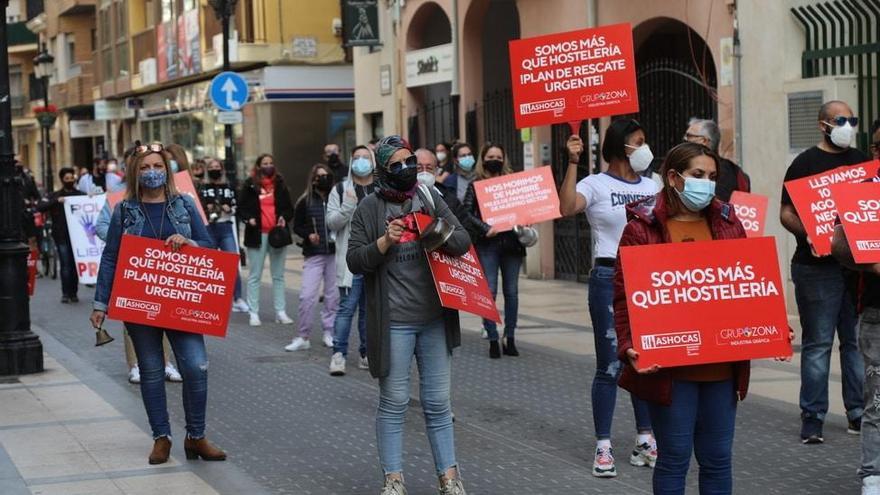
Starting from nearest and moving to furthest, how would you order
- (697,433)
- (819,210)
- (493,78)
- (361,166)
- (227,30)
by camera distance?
(697,433) → (819,210) → (361,166) → (493,78) → (227,30)

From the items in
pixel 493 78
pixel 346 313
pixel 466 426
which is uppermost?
pixel 493 78

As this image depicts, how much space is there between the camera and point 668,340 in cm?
569

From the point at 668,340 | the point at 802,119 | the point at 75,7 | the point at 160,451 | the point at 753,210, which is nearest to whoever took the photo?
the point at 668,340

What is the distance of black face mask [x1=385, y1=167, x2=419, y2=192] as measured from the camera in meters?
7.20

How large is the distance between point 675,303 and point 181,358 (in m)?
3.68

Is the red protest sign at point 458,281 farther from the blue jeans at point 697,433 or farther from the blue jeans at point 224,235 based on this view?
the blue jeans at point 224,235

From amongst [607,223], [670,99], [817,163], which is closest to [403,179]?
[607,223]

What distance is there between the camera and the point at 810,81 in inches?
564

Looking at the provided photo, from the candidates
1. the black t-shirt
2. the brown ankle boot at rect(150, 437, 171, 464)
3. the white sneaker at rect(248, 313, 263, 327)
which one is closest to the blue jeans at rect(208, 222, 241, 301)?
the white sneaker at rect(248, 313, 263, 327)

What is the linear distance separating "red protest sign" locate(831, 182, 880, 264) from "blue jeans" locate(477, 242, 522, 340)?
603cm

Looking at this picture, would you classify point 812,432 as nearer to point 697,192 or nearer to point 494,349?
point 697,192

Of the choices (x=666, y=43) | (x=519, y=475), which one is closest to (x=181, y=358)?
(x=519, y=475)

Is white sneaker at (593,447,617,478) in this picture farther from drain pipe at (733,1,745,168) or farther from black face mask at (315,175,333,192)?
drain pipe at (733,1,745,168)

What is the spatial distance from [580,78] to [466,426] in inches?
93.0
